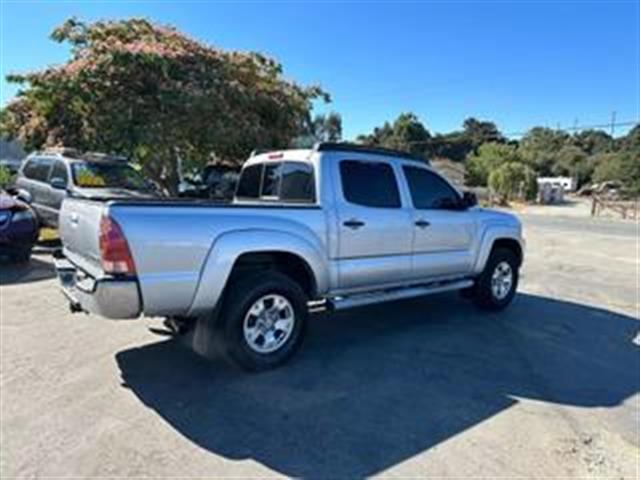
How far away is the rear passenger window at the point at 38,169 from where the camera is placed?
12.2m

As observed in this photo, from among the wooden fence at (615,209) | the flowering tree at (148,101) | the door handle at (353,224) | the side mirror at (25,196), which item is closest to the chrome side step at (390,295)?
the door handle at (353,224)

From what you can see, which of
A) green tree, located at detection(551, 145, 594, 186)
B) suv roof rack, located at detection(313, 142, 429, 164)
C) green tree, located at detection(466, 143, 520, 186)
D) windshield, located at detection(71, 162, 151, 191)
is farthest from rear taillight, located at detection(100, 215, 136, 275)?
green tree, located at detection(551, 145, 594, 186)

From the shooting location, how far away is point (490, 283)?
7613mm

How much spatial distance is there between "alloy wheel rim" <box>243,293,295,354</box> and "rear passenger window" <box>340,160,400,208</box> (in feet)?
4.25

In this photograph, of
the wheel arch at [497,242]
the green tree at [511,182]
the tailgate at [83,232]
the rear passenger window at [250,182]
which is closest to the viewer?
the tailgate at [83,232]

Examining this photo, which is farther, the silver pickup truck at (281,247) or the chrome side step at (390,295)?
the chrome side step at (390,295)

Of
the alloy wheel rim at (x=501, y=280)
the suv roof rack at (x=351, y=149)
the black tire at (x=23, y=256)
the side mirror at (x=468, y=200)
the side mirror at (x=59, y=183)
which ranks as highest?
the suv roof rack at (x=351, y=149)

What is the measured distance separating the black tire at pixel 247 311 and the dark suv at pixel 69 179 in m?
6.74

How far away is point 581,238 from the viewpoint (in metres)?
20.1

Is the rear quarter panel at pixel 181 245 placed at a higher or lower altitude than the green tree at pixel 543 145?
lower

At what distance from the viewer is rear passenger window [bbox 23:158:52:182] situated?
40.0 ft

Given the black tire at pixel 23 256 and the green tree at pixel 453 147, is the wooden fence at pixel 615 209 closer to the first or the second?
the black tire at pixel 23 256

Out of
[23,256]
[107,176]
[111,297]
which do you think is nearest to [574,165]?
[107,176]

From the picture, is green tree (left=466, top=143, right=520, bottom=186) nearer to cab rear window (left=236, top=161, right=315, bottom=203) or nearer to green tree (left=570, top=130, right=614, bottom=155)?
green tree (left=570, top=130, right=614, bottom=155)
